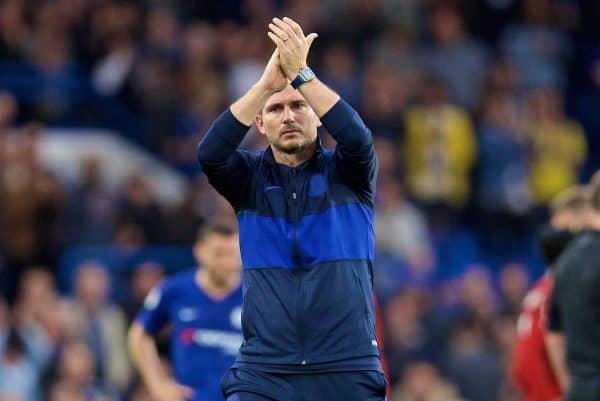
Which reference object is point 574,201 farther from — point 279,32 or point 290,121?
point 279,32

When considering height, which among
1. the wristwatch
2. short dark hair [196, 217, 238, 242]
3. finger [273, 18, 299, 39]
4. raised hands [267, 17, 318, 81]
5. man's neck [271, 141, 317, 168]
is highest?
finger [273, 18, 299, 39]

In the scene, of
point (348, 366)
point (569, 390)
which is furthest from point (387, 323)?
point (348, 366)

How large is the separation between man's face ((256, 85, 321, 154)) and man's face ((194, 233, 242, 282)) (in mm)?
3090

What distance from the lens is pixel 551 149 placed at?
15.8 metres

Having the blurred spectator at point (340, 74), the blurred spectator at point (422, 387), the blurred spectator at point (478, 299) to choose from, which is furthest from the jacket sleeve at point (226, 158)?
the blurred spectator at point (340, 74)

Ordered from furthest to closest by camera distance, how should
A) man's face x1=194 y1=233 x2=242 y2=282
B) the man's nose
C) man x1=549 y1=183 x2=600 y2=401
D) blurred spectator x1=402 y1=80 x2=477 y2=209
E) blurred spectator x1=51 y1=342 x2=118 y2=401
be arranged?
blurred spectator x1=402 y1=80 x2=477 y2=209 < blurred spectator x1=51 y1=342 x2=118 y2=401 < man's face x1=194 y1=233 x2=242 y2=282 < man x1=549 y1=183 x2=600 y2=401 < the man's nose

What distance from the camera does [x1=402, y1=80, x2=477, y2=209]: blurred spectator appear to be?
598 inches

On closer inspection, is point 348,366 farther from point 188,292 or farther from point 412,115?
point 412,115

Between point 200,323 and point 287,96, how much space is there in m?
3.30

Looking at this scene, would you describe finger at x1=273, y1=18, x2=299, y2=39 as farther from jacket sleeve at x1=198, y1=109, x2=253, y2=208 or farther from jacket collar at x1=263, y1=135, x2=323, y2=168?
jacket collar at x1=263, y1=135, x2=323, y2=168

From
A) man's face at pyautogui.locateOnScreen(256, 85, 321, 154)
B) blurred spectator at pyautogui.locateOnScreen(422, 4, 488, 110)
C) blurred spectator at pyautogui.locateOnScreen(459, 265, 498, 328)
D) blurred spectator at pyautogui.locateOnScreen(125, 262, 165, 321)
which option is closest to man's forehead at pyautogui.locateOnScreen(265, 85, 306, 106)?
man's face at pyautogui.locateOnScreen(256, 85, 321, 154)

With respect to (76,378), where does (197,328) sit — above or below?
above

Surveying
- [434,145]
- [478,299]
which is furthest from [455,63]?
[478,299]

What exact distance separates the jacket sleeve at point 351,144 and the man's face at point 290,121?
0.54 ft
